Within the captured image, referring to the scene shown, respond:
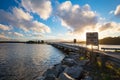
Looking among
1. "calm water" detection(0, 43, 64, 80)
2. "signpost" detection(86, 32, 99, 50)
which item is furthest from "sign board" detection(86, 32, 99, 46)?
"calm water" detection(0, 43, 64, 80)

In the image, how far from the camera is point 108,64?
15.2 metres

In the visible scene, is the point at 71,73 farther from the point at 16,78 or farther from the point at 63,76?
the point at 16,78

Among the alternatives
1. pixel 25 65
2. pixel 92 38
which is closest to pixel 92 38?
pixel 92 38

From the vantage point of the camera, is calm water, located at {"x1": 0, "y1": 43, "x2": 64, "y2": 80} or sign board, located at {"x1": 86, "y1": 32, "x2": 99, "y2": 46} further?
sign board, located at {"x1": 86, "y1": 32, "x2": 99, "y2": 46}

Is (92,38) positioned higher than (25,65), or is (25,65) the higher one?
(92,38)

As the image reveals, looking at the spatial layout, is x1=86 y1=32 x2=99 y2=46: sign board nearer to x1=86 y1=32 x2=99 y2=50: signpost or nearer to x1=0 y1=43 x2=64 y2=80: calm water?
x1=86 y1=32 x2=99 y2=50: signpost

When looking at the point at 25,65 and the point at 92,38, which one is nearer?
the point at 92,38

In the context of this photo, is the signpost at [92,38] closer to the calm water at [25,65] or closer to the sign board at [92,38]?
the sign board at [92,38]

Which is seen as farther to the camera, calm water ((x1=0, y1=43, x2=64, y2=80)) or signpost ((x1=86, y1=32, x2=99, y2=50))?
signpost ((x1=86, y1=32, x2=99, y2=50))

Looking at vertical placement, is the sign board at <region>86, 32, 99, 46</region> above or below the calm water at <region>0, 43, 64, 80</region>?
above

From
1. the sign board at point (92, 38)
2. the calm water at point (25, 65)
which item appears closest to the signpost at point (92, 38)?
the sign board at point (92, 38)

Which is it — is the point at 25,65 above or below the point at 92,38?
below

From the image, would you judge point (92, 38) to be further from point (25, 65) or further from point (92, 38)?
point (25, 65)

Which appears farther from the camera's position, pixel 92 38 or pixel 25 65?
pixel 25 65
